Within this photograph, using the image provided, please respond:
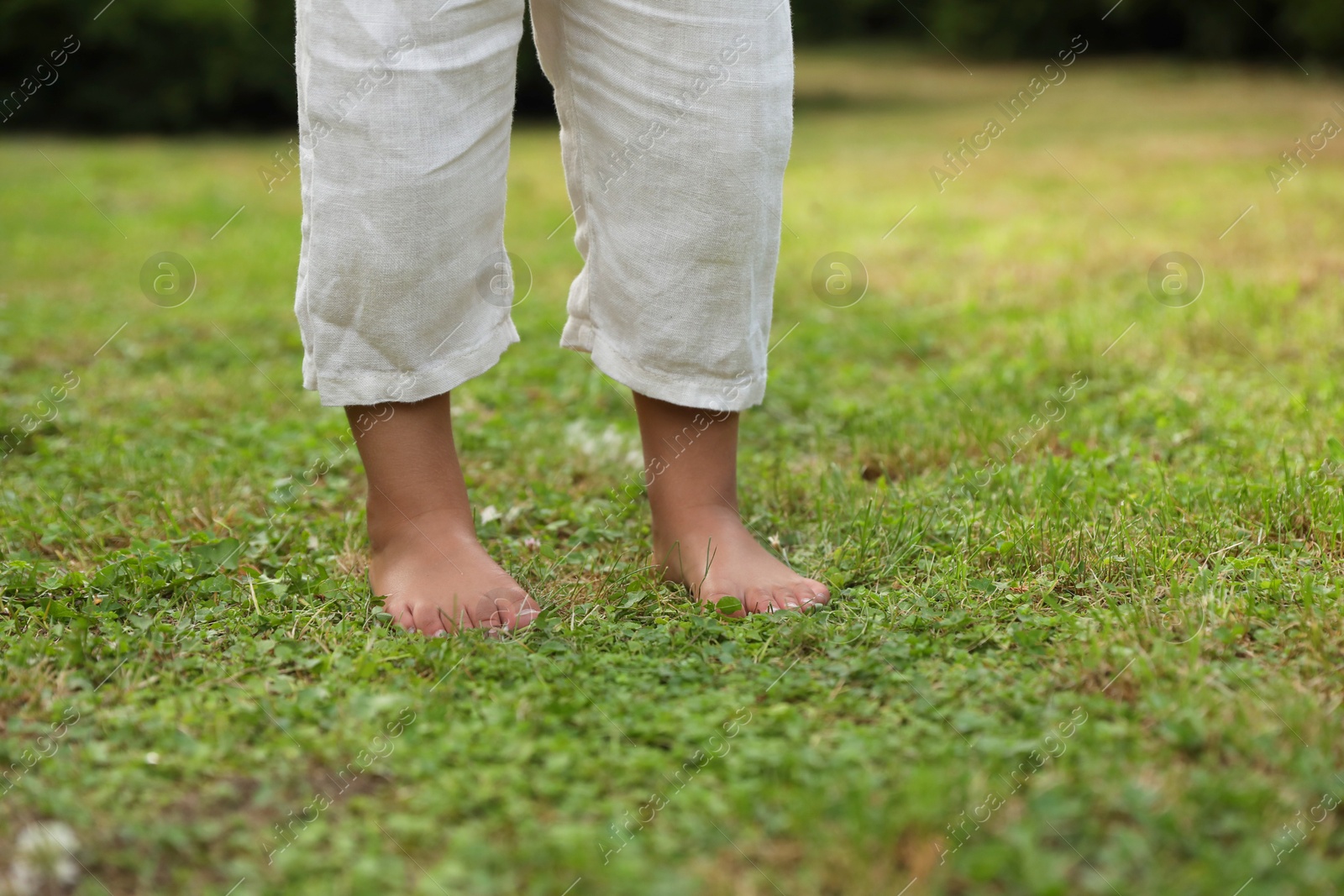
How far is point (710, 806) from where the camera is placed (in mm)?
1142

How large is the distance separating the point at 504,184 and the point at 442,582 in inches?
22.8

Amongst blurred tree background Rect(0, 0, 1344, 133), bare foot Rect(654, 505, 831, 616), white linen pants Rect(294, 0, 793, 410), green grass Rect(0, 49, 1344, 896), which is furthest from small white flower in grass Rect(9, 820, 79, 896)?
blurred tree background Rect(0, 0, 1344, 133)

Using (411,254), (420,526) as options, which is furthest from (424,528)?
(411,254)

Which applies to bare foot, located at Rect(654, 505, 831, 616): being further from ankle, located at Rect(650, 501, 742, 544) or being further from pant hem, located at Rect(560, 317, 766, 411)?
pant hem, located at Rect(560, 317, 766, 411)

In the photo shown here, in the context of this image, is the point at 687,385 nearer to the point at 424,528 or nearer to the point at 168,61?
the point at 424,528

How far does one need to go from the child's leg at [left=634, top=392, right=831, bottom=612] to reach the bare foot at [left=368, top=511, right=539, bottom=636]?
26cm

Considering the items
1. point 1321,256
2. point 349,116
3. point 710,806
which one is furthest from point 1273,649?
point 1321,256

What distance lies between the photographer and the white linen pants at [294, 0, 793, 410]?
1504mm

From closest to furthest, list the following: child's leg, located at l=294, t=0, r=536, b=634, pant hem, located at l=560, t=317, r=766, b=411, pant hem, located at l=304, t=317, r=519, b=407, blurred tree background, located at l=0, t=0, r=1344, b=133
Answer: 1. child's leg, located at l=294, t=0, r=536, b=634
2. pant hem, located at l=304, t=317, r=519, b=407
3. pant hem, located at l=560, t=317, r=766, b=411
4. blurred tree background, located at l=0, t=0, r=1344, b=133

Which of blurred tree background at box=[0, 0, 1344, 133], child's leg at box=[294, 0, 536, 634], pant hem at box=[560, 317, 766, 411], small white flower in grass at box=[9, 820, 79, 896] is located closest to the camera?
small white flower in grass at box=[9, 820, 79, 896]

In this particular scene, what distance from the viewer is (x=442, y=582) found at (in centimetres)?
164

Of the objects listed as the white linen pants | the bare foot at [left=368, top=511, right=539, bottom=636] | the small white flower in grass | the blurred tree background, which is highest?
the white linen pants

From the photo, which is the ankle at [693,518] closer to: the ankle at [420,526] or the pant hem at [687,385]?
the pant hem at [687,385]

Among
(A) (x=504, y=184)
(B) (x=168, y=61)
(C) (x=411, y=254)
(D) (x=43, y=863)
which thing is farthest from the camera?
(B) (x=168, y=61)
